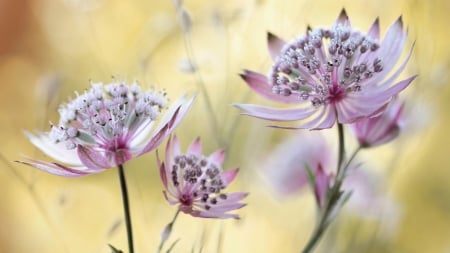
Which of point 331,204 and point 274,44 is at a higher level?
point 274,44

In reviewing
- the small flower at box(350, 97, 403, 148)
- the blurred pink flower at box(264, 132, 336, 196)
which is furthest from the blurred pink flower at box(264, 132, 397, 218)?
the small flower at box(350, 97, 403, 148)

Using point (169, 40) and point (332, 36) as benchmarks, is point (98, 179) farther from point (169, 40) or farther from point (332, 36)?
point (332, 36)

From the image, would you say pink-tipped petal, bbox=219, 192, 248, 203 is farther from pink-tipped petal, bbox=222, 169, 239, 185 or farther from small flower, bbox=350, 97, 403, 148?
small flower, bbox=350, 97, 403, 148

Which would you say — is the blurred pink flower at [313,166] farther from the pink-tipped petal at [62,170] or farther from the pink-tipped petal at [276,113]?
the pink-tipped petal at [62,170]

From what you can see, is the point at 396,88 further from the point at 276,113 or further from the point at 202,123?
the point at 202,123

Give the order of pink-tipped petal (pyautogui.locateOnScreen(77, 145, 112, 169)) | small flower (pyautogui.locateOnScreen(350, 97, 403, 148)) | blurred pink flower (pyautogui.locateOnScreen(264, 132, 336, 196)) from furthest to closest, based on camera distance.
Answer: blurred pink flower (pyautogui.locateOnScreen(264, 132, 336, 196)) < small flower (pyautogui.locateOnScreen(350, 97, 403, 148)) < pink-tipped petal (pyautogui.locateOnScreen(77, 145, 112, 169))

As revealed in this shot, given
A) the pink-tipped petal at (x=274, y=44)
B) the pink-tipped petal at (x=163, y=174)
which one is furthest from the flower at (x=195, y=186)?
the pink-tipped petal at (x=274, y=44)

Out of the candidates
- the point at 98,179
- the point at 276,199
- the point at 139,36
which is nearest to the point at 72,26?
the point at 139,36

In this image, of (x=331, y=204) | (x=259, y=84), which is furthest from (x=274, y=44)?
(x=331, y=204)
